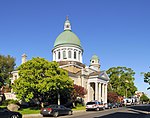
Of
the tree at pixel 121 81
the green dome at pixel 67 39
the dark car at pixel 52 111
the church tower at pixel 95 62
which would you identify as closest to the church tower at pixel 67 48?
the green dome at pixel 67 39

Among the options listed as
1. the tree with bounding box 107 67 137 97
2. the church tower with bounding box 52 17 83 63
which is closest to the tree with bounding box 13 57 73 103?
the church tower with bounding box 52 17 83 63

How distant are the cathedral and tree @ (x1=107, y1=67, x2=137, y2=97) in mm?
11735

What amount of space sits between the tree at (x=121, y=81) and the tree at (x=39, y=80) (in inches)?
1987

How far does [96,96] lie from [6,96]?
24.2 meters

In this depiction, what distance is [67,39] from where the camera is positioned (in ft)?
259

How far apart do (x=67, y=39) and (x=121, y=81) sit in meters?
28.2

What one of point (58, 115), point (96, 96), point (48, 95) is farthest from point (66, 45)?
point (58, 115)

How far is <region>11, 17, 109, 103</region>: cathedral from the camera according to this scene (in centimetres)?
6912

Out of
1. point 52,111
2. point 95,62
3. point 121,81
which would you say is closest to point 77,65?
point 95,62

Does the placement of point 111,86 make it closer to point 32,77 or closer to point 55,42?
point 55,42

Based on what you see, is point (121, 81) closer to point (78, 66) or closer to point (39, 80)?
point (78, 66)

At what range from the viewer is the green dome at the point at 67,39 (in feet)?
258

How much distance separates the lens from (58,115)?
30.4m

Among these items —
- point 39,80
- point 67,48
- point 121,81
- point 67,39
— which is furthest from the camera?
point 121,81
